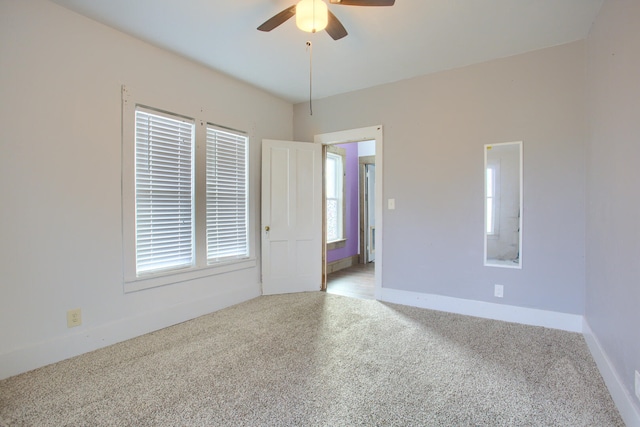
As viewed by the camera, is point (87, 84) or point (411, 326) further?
point (411, 326)

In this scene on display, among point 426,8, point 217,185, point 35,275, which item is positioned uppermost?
point 426,8

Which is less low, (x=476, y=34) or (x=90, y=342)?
(x=476, y=34)

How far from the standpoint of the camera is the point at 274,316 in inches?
127

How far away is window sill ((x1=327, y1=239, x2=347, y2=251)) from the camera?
17.8ft

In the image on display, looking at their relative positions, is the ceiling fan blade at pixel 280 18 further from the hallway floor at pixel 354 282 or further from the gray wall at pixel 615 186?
the hallway floor at pixel 354 282

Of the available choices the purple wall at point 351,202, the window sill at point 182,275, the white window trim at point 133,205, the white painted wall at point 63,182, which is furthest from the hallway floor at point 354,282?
the white painted wall at point 63,182

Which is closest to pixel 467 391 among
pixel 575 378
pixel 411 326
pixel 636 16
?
pixel 575 378

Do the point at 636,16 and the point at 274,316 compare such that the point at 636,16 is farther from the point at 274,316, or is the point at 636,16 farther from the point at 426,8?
the point at 274,316

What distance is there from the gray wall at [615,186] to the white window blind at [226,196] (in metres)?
3.32

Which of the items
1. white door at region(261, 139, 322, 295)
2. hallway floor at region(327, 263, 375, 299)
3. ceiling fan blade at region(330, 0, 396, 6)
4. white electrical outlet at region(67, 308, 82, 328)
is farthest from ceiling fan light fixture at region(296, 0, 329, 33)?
hallway floor at region(327, 263, 375, 299)

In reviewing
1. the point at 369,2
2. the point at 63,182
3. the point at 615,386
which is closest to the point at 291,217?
the point at 63,182

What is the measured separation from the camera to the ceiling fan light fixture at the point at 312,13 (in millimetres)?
1996

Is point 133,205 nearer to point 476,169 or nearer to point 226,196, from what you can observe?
point 226,196

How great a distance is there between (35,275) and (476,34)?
3.89 m
